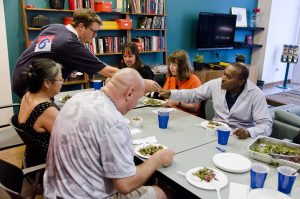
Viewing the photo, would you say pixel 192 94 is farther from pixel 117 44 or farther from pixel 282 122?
pixel 117 44

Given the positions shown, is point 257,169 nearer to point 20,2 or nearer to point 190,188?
point 190,188

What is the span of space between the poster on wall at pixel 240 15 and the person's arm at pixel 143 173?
548 cm

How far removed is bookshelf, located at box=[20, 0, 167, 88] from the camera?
12.0 ft

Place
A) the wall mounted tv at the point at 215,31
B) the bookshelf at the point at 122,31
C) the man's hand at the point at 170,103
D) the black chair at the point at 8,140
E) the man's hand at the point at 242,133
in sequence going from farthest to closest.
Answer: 1. the wall mounted tv at the point at 215,31
2. the bookshelf at the point at 122,31
3. the man's hand at the point at 170,103
4. the black chair at the point at 8,140
5. the man's hand at the point at 242,133

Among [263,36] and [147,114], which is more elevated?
[263,36]

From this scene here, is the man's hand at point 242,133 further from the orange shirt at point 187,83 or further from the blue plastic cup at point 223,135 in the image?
the orange shirt at point 187,83

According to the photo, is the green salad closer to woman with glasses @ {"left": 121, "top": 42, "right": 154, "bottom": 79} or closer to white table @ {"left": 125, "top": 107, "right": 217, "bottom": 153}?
white table @ {"left": 125, "top": 107, "right": 217, "bottom": 153}

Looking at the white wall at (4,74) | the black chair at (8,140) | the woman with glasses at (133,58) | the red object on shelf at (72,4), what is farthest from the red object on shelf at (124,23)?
the black chair at (8,140)

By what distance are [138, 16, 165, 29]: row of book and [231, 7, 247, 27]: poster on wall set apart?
7.19 ft

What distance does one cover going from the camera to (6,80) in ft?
11.4

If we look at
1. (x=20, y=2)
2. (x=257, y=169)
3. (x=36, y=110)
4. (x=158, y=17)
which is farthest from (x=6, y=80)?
(x=257, y=169)

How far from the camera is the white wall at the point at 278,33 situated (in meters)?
6.38

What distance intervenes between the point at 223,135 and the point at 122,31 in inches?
131

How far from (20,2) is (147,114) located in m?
2.55
